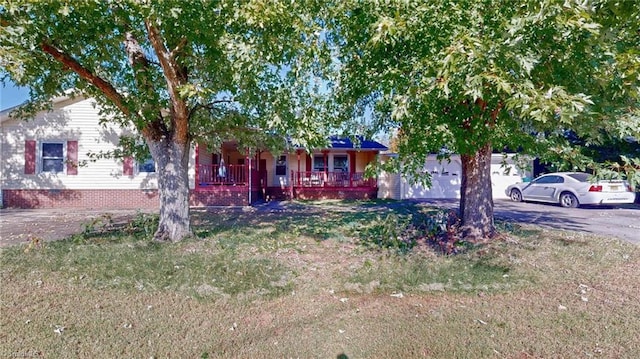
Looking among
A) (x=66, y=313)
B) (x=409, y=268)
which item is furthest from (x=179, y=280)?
(x=409, y=268)

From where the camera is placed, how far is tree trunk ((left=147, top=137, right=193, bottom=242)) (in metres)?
7.20

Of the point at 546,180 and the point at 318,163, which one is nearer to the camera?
the point at 546,180

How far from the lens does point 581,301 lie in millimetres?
4371

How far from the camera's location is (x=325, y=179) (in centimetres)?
1805

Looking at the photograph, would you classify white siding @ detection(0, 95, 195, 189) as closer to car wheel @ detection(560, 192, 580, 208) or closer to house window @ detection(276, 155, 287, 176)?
house window @ detection(276, 155, 287, 176)

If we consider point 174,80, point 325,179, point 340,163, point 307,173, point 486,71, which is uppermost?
point 174,80

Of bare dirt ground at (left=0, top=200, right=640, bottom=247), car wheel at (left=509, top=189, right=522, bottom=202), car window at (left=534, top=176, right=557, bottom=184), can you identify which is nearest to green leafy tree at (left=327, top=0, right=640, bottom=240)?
bare dirt ground at (left=0, top=200, right=640, bottom=247)

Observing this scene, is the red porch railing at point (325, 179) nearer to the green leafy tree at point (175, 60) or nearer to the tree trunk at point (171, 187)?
the green leafy tree at point (175, 60)

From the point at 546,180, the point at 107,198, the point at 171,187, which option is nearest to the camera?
the point at 171,187

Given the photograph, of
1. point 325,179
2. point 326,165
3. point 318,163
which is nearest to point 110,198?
point 325,179

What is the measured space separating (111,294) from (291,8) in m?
4.51

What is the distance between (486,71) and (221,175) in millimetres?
12302

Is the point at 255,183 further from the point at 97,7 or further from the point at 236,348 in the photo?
the point at 236,348

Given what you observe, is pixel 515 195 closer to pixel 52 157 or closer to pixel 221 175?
pixel 221 175
